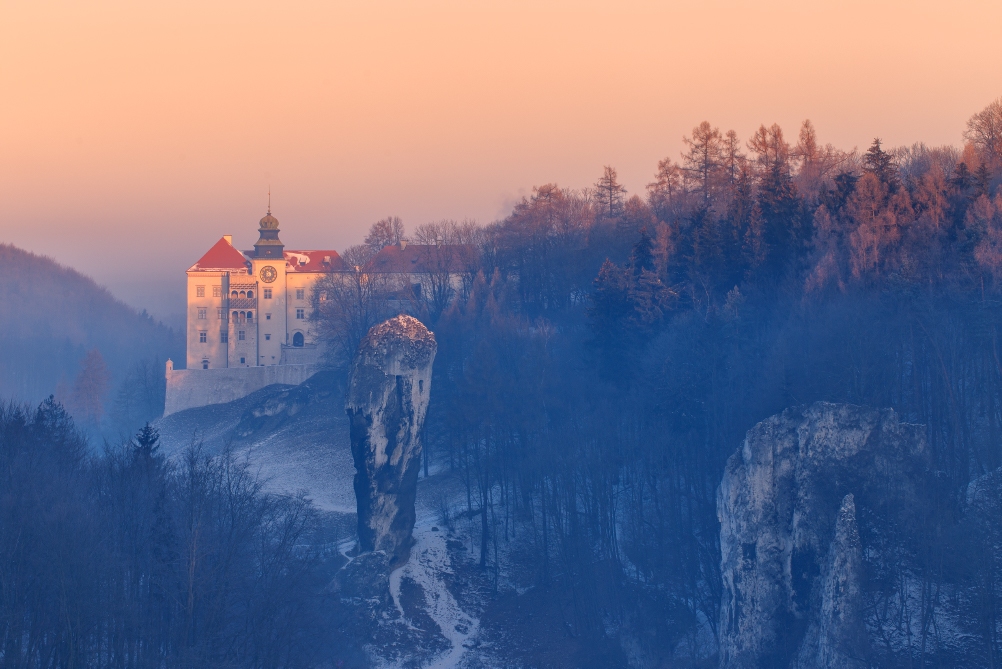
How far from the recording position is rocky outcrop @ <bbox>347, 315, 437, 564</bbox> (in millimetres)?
42219

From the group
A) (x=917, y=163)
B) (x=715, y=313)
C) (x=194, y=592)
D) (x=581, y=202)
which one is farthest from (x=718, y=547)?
(x=581, y=202)

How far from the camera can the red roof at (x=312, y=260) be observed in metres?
78.5

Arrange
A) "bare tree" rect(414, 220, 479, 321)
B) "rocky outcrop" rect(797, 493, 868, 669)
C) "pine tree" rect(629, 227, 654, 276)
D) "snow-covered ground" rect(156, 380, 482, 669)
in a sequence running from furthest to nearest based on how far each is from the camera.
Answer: "bare tree" rect(414, 220, 479, 321)
"pine tree" rect(629, 227, 654, 276)
"snow-covered ground" rect(156, 380, 482, 669)
"rocky outcrop" rect(797, 493, 868, 669)

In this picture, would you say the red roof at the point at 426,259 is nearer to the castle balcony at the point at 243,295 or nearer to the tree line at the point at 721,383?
the castle balcony at the point at 243,295

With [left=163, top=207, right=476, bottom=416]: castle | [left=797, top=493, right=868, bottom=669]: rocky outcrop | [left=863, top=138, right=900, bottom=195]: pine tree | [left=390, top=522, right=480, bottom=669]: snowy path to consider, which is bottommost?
[left=390, top=522, right=480, bottom=669]: snowy path

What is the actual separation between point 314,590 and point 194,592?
1133 centimetres

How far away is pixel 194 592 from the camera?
28016 millimetres

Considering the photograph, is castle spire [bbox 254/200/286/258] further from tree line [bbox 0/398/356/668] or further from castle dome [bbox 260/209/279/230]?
tree line [bbox 0/398/356/668]

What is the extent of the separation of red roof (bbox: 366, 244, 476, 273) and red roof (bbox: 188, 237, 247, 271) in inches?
447

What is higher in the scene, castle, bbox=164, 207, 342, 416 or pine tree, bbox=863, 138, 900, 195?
pine tree, bbox=863, 138, 900, 195

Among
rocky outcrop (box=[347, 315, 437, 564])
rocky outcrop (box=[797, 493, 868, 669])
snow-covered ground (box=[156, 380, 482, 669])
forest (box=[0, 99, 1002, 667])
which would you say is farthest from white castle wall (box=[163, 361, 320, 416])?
rocky outcrop (box=[797, 493, 868, 669])

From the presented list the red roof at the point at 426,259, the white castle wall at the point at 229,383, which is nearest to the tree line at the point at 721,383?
the red roof at the point at 426,259

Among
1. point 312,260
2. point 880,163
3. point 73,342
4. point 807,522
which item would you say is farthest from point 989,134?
point 73,342

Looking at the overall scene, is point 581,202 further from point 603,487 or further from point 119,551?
point 119,551
